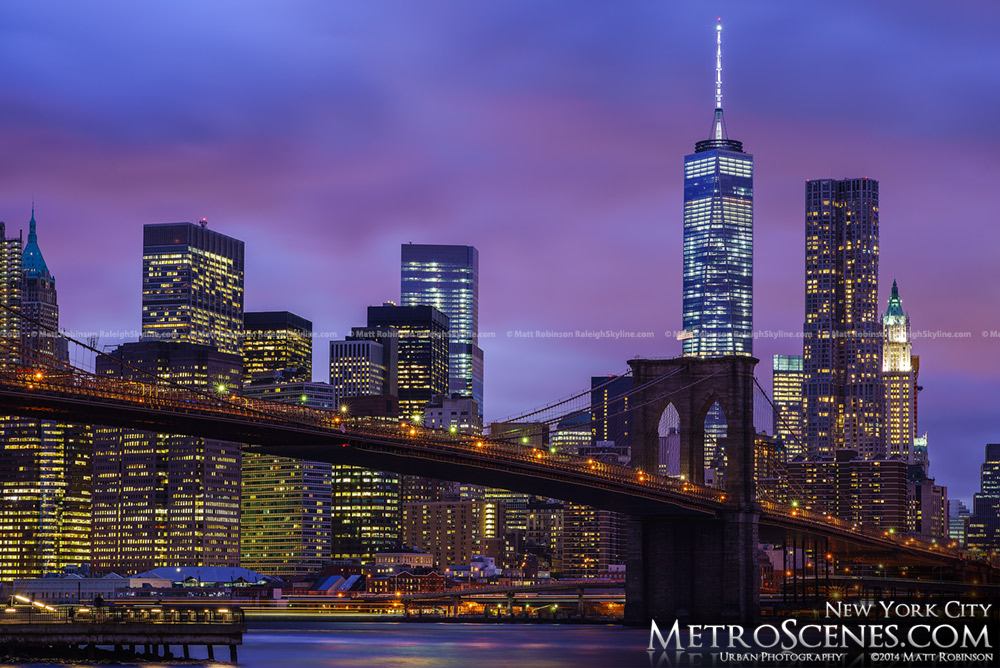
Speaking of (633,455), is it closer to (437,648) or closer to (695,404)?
(695,404)

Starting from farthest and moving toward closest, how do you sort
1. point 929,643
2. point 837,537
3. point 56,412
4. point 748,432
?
point 837,537
point 748,432
point 929,643
point 56,412

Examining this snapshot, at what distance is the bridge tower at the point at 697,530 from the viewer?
Answer: 330 ft

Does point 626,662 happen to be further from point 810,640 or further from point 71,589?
point 71,589

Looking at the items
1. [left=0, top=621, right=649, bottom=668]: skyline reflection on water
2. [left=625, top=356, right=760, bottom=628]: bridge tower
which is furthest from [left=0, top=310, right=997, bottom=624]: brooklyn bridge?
[left=0, top=621, right=649, bottom=668]: skyline reflection on water

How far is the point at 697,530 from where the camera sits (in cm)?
10250

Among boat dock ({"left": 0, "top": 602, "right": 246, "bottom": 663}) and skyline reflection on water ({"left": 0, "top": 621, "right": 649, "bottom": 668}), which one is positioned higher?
boat dock ({"left": 0, "top": 602, "right": 246, "bottom": 663})

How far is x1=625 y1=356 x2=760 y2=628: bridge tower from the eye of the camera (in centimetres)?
10044

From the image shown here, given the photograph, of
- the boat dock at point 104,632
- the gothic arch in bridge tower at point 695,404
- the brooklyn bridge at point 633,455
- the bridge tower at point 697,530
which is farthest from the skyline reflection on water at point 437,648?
the gothic arch in bridge tower at point 695,404

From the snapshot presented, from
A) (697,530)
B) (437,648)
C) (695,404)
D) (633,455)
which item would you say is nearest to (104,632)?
(437,648)

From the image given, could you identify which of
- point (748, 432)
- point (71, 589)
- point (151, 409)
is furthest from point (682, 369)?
→ point (71, 589)

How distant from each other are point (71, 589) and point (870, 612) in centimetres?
7860

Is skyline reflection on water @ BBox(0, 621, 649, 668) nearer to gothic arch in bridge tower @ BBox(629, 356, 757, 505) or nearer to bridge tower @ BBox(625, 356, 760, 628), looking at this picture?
bridge tower @ BBox(625, 356, 760, 628)

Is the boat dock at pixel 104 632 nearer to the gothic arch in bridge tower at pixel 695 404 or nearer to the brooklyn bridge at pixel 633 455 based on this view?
the brooklyn bridge at pixel 633 455

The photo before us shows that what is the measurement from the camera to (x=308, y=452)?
280 feet
